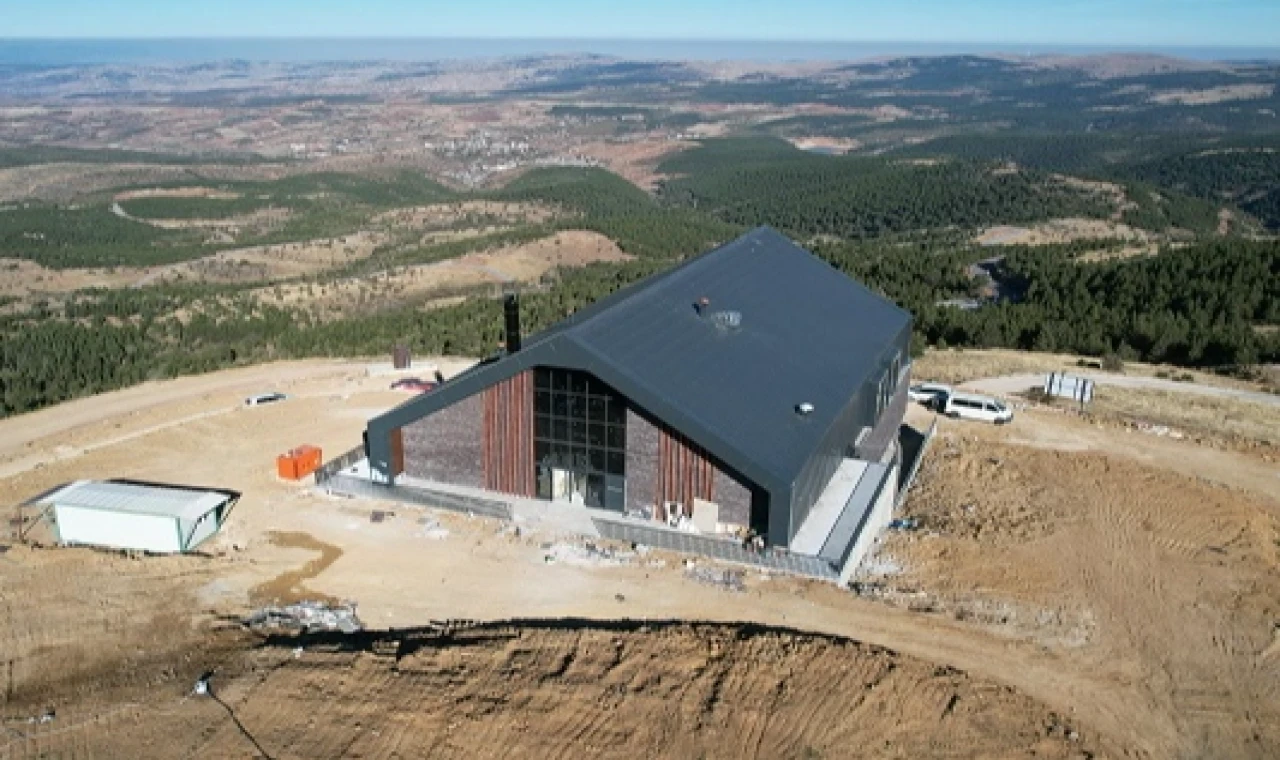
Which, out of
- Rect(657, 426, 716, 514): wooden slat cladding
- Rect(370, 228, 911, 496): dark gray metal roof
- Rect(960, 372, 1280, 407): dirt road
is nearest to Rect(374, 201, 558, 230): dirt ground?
Rect(960, 372, 1280, 407): dirt road

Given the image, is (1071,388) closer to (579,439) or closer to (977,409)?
(977,409)

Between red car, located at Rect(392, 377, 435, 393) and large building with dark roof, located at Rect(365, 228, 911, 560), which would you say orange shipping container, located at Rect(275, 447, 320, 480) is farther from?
red car, located at Rect(392, 377, 435, 393)

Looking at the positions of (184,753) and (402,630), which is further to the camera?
(402,630)

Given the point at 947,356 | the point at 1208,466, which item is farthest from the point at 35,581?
the point at 947,356

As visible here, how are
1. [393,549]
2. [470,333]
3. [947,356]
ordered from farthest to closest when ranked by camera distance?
[470,333] → [947,356] → [393,549]

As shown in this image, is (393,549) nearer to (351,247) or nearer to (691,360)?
(691,360)

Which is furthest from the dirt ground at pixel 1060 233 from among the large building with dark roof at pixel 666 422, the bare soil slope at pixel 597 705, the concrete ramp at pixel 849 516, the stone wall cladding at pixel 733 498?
the bare soil slope at pixel 597 705
